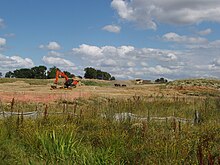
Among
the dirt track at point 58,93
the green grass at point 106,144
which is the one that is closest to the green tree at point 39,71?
the dirt track at point 58,93

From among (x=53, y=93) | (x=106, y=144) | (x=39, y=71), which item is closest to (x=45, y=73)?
(x=39, y=71)

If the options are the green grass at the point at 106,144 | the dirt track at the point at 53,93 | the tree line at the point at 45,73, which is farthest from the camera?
the tree line at the point at 45,73

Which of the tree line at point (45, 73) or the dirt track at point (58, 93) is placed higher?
the tree line at point (45, 73)

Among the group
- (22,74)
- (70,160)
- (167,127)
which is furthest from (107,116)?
(22,74)

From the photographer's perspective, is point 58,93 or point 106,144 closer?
point 106,144

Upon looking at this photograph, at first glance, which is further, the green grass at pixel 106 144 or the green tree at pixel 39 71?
the green tree at pixel 39 71

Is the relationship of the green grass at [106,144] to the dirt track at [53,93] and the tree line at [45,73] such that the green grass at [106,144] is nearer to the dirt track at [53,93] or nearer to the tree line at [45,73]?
the dirt track at [53,93]

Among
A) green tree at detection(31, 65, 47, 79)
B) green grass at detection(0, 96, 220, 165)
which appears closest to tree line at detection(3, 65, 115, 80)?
green tree at detection(31, 65, 47, 79)

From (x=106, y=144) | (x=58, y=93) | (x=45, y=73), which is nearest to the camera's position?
(x=106, y=144)

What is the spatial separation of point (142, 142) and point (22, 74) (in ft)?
361

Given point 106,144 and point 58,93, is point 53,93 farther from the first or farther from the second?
point 106,144

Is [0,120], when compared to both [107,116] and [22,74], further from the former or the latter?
[22,74]

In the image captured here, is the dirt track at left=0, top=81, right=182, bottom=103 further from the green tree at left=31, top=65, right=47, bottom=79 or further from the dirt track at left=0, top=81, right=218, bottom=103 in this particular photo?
the green tree at left=31, top=65, right=47, bottom=79

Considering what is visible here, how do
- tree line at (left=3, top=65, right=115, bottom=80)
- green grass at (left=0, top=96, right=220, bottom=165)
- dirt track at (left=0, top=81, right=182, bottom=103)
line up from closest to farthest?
green grass at (left=0, top=96, right=220, bottom=165) → dirt track at (left=0, top=81, right=182, bottom=103) → tree line at (left=3, top=65, right=115, bottom=80)
